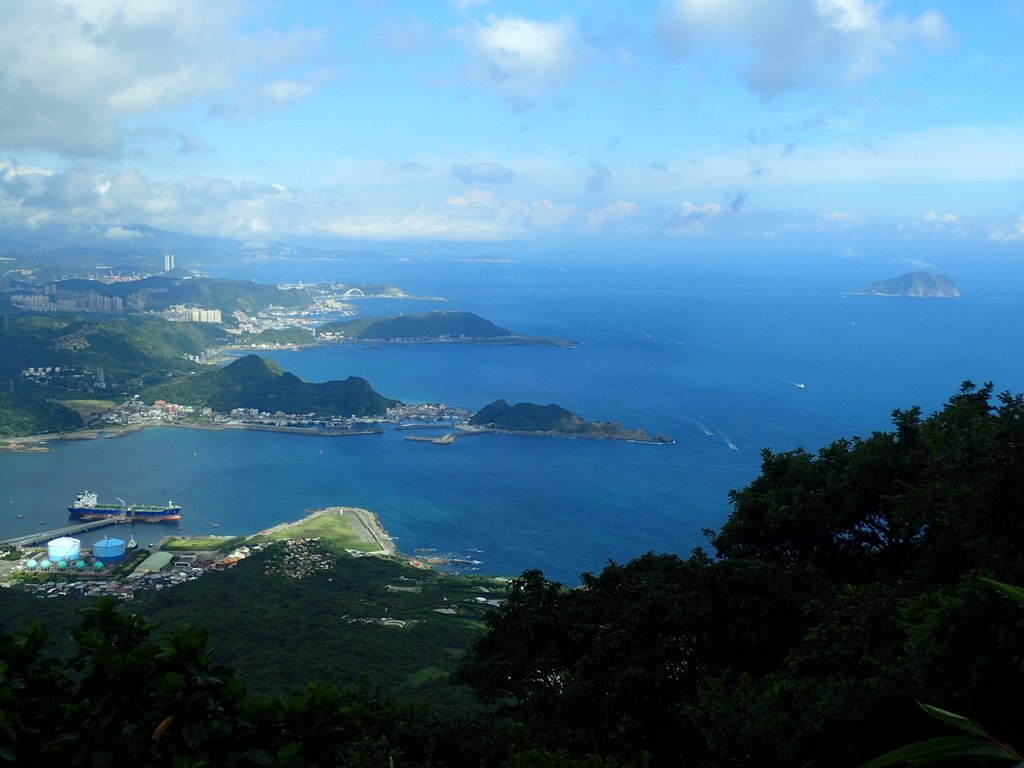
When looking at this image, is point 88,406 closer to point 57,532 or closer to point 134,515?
point 134,515

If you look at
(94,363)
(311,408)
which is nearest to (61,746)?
(311,408)

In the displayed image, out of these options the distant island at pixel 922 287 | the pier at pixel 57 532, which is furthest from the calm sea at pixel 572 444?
the distant island at pixel 922 287

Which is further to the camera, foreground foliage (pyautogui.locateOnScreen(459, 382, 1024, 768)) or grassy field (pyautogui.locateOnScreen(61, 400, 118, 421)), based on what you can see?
grassy field (pyautogui.locateOnScreen(61, 400, 118, 421))

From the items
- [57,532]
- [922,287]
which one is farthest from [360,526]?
[922,287]

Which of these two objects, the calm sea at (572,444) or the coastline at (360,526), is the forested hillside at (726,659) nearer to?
the calm sea at (572,444)

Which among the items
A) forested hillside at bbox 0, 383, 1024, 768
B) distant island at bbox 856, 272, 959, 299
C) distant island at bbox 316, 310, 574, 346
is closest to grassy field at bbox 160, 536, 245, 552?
forested hillside at bbox 0, 383, 1024, 768

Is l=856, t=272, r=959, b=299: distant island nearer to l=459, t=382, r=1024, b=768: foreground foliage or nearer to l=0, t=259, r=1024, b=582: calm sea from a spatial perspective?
l=0, t=259, r=1024, b=582: calm sea

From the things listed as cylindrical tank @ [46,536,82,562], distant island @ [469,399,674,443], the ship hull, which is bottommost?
the ship hull
